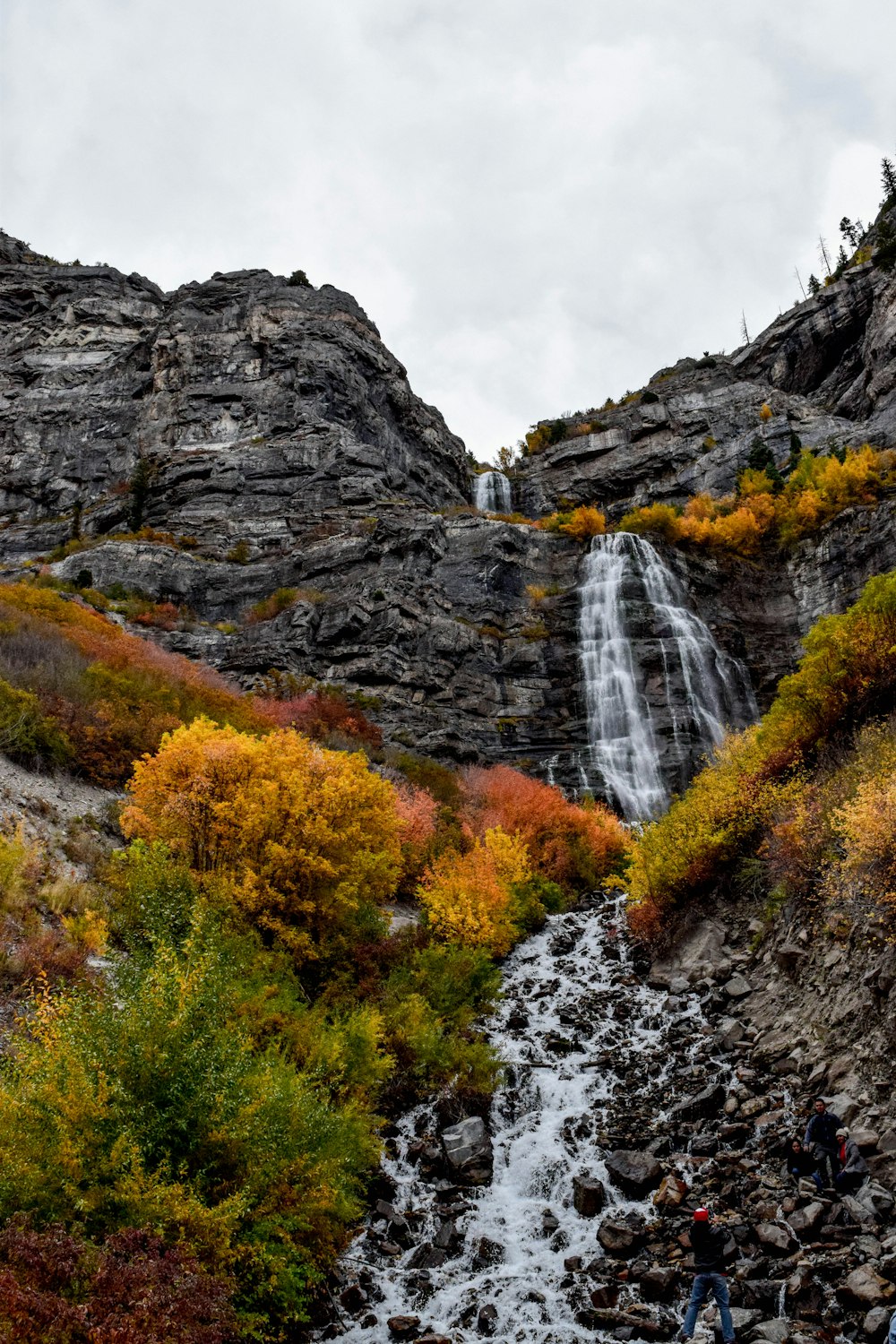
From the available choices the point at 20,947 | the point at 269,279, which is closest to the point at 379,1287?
the point at 20,947

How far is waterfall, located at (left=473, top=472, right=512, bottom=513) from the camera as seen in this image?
7506 centimetres

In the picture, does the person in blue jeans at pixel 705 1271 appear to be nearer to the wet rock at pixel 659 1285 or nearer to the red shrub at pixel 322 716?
the wet rock at pixel 659 1285

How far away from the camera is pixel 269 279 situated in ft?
241

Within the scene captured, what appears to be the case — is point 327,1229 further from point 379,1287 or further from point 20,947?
point 20,947

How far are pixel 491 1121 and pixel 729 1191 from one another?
533cm

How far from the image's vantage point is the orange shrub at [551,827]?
29.8 m

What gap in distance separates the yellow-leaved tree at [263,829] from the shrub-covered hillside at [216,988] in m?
0.06

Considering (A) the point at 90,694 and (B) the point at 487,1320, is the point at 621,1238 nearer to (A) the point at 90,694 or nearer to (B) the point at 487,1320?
(B) the point at 487,1320

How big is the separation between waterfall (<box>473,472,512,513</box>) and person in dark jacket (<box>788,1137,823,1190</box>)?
218 feet

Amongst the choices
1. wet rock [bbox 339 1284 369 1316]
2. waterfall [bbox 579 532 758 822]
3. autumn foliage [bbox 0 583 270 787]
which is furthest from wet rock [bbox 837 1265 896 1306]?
waterfall [bbox 579 532 758 822]

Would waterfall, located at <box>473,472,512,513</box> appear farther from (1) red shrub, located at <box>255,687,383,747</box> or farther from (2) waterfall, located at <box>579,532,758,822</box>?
(1) red shrub, located at <box>255,687,383,747</box>

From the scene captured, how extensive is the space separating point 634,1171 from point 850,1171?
3.60 m

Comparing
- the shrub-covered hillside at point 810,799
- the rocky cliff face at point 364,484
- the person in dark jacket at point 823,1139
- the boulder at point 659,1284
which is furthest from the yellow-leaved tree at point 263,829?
the rocky cliff face at point 364,484

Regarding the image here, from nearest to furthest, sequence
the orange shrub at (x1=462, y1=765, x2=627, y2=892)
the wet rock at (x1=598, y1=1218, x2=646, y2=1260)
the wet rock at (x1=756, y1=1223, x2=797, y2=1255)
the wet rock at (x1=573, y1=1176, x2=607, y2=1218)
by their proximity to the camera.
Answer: the wet rock at (x1=756, y1=1223, x2=797, y2=1255)
the wet rock at (x1=598, y1=1218, x2=646, y2=1260)
the wet rock at (x1=573, y1=1176, x2=607, y2=1218)
the orange shrub at (x1=462, y1=765, x2=627, y2=892)
